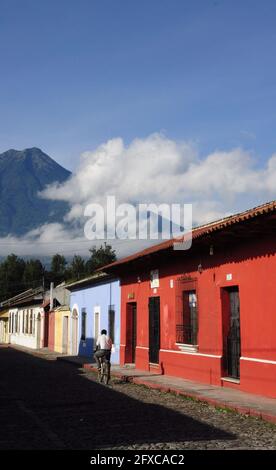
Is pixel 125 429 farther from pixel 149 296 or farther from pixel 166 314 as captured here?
pixel 149 296

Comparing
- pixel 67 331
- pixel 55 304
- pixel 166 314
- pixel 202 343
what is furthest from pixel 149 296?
pixel 55 304

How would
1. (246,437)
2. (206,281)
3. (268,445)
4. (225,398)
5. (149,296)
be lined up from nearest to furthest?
(268,445) < (246,437) < (225,398) < (206,281) < (149,296)

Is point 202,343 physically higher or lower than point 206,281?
lower

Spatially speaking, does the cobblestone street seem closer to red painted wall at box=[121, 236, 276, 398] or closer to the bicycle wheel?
red painted wall at box=[121, 236, 276, 398]

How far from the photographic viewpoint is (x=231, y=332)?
497 inches

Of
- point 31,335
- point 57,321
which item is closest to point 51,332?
point 57,321

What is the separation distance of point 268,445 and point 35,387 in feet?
26.9

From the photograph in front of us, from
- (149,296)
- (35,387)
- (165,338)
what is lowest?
(35,387)

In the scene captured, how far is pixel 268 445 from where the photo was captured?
6750 mm

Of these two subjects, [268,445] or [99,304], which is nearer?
[268,445]

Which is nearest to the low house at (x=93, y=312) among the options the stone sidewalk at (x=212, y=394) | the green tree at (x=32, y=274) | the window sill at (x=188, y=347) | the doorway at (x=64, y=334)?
the doorway at (x=64, y=334)

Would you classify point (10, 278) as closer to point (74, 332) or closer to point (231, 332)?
point (74, 332)

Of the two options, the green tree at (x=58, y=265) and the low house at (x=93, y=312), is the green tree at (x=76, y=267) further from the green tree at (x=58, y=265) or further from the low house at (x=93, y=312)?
the low house at (x=93, y=312)

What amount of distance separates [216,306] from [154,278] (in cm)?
444
